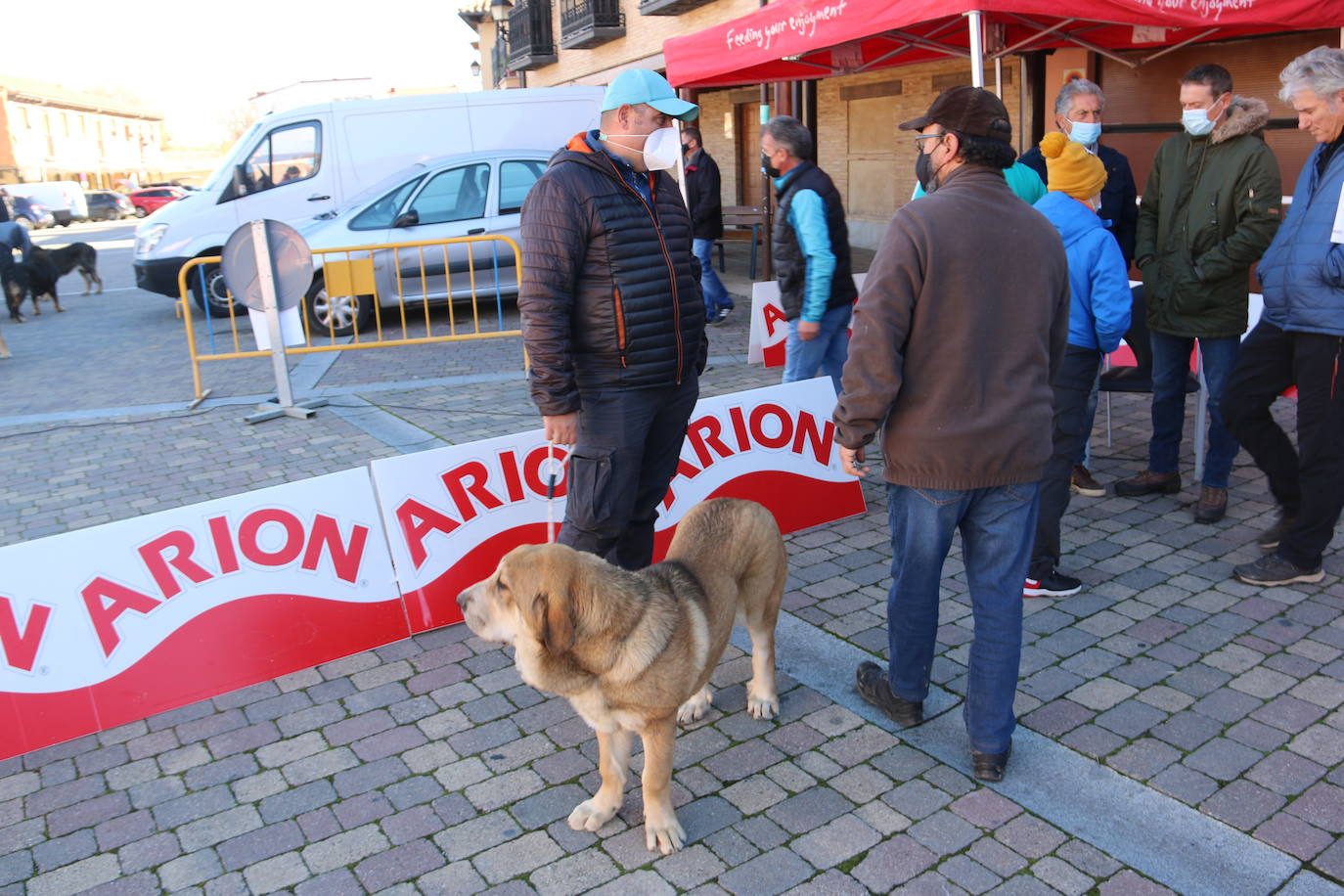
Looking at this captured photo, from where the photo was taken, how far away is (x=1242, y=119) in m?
4.86

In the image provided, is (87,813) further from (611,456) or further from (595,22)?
(595,22)

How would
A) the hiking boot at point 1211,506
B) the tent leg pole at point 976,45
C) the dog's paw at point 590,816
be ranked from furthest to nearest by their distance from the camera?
the tent leg pole at point 976,45
the hiking boot at point 1211,506
the dog's paw at point 590,816

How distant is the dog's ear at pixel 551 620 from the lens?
2.66 m

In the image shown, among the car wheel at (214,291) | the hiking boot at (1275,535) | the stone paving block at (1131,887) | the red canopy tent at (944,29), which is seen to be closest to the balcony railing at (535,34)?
the car wheel at (214,291)

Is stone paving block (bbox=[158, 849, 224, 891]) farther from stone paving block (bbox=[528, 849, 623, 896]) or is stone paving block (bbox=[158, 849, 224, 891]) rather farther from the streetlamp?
the streetlamp

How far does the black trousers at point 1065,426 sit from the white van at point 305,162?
11.0 metres

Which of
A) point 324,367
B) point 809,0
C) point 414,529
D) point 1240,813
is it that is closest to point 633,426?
point 414,529

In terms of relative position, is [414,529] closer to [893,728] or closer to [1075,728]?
[893,728]

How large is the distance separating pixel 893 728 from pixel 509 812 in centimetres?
133

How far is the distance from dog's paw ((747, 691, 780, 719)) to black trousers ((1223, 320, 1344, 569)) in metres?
2.53

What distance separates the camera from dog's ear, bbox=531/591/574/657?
2664 mm

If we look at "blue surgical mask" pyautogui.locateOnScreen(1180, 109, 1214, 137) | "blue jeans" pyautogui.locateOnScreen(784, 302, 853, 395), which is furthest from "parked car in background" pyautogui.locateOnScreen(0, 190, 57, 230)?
"blue surgical mask" pyautogui.locateOnScreen(1180, 109, 1214, 137)

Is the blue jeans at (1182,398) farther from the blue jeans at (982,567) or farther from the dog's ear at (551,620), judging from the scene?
the dog's ear at (551,620)

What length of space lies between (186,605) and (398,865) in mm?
1504
